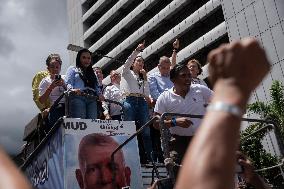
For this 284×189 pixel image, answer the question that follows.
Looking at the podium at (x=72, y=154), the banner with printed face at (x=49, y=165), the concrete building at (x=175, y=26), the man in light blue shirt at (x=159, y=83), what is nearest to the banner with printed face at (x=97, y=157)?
the podium at (x=72, y=154)

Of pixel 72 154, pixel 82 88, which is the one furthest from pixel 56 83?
pixel 72 154

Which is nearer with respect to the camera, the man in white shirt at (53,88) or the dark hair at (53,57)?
the man in white shirt at (53,88)

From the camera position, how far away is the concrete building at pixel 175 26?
2514cm

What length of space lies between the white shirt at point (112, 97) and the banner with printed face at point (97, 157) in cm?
159

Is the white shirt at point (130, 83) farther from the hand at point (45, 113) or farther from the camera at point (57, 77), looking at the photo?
the hand at point (45, 113)

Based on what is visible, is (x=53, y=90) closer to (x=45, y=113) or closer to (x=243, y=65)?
(x=45, y=113)

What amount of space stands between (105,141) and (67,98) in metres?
0.79

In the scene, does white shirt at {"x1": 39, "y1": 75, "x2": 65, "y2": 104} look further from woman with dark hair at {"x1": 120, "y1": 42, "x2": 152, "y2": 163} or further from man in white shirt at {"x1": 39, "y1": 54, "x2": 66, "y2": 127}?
woman with dark hair at {"x1": 120, "y1": 42, "x2": 152, "y2": 163}

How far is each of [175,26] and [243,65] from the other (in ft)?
114

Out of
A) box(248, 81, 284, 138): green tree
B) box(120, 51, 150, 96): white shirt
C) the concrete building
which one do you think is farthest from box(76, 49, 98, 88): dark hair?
the concrete building

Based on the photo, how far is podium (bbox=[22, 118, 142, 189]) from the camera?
504 centimetres

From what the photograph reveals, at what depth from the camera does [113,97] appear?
303 inches

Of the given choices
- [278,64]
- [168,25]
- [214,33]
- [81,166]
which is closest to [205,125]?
[81,166]

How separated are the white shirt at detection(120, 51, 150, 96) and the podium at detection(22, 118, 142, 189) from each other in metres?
1.08
